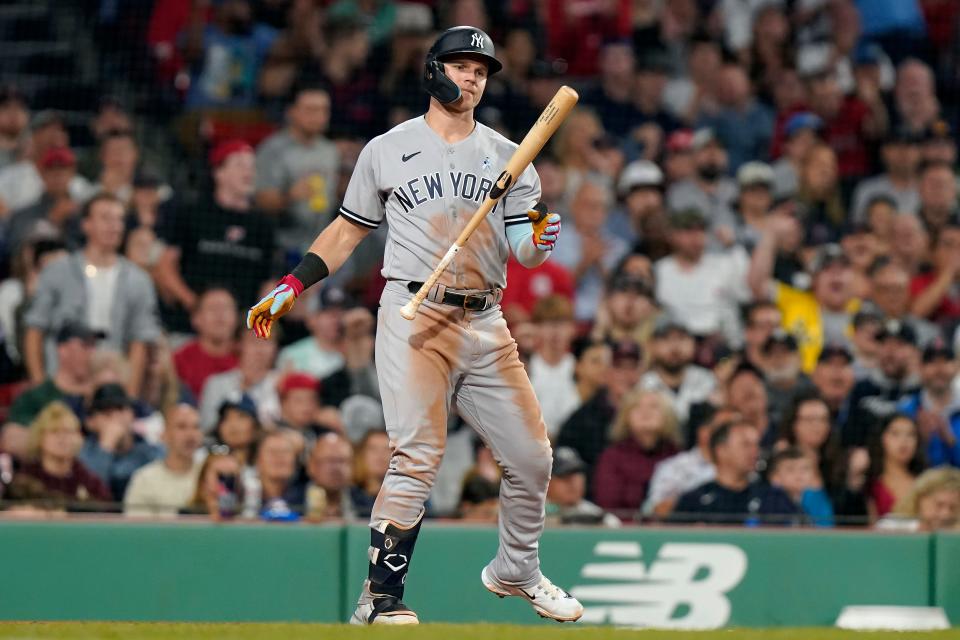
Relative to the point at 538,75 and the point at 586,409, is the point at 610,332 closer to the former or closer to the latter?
the point at 586,409

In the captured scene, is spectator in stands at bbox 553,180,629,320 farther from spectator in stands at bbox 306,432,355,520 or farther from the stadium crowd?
spectator in stands at bbox 306,432,355,520

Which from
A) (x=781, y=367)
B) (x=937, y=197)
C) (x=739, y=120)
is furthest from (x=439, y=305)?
(x=739, y=120)

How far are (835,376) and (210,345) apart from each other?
3.63 m

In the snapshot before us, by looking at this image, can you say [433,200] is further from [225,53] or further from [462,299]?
[225,53]

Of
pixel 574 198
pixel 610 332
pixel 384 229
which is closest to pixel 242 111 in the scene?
pixel 384 229

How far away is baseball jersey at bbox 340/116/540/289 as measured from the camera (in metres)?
5.94

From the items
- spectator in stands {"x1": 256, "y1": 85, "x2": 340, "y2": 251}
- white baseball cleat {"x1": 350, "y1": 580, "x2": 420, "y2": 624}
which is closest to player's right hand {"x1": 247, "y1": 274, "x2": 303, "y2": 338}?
white baseball cleat {"x1": 350, "y1": 580, "x2": 420, "y2": 624}

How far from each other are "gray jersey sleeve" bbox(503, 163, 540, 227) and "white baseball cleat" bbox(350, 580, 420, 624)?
1372mm

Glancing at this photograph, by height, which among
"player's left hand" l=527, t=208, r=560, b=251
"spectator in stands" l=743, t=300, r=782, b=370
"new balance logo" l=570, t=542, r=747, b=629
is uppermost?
"player's left hand" l=527, t=208, r=560, b=251

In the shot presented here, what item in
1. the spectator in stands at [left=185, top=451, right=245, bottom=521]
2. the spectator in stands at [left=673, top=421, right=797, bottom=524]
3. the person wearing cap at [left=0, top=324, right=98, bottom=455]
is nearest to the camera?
the spectator in stands at [left=185, top=451, right=245, bottom=521]

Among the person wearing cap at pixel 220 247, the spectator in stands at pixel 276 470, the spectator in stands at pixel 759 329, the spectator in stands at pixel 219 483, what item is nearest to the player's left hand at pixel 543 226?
the spectator in stands at pixel 219 483

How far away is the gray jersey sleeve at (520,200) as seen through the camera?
606 cm

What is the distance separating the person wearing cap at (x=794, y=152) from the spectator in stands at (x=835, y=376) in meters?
2.20

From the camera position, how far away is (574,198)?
11.3m
